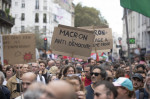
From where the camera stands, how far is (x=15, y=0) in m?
85.2

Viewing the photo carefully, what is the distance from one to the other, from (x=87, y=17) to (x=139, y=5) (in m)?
86.7

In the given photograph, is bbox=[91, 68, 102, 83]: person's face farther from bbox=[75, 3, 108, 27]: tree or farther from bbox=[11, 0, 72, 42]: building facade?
bbox=[75, 3, 108, 27]: tree

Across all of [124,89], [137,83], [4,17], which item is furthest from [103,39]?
[4,17]

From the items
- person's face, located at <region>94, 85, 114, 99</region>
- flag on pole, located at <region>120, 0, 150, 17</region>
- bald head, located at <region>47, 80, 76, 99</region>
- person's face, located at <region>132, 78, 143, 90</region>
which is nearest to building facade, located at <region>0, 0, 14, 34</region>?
flag on pole, located at <region>120, 0, 150, 17</region>

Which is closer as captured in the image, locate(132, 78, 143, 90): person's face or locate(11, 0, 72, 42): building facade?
Result: locate(132, 78, 143, 90): person's face

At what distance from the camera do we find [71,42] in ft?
31.9

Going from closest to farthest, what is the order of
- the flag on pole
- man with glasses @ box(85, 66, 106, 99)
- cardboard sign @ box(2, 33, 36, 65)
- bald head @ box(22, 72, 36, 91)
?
1. bald head @ box(22, 72, 36, 91)
2. man with glasses @ box(85, 66, 106, 99)
3. the flag on pole
4. cardboard sign @ box(2, 33, 36, 65)

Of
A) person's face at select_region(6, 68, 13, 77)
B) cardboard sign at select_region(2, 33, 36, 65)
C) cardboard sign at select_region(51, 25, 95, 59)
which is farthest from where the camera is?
cardboard sign at select_region(2, 33, 36, 65)

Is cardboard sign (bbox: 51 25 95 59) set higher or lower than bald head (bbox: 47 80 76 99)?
higher

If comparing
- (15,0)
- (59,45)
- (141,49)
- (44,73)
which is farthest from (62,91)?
(15,0)

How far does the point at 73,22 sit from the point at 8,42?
9656 centimetres

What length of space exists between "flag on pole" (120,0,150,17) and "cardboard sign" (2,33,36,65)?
3208 mm

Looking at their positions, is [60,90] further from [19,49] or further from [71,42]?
[19,49]

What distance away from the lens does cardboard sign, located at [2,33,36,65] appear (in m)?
10.5
